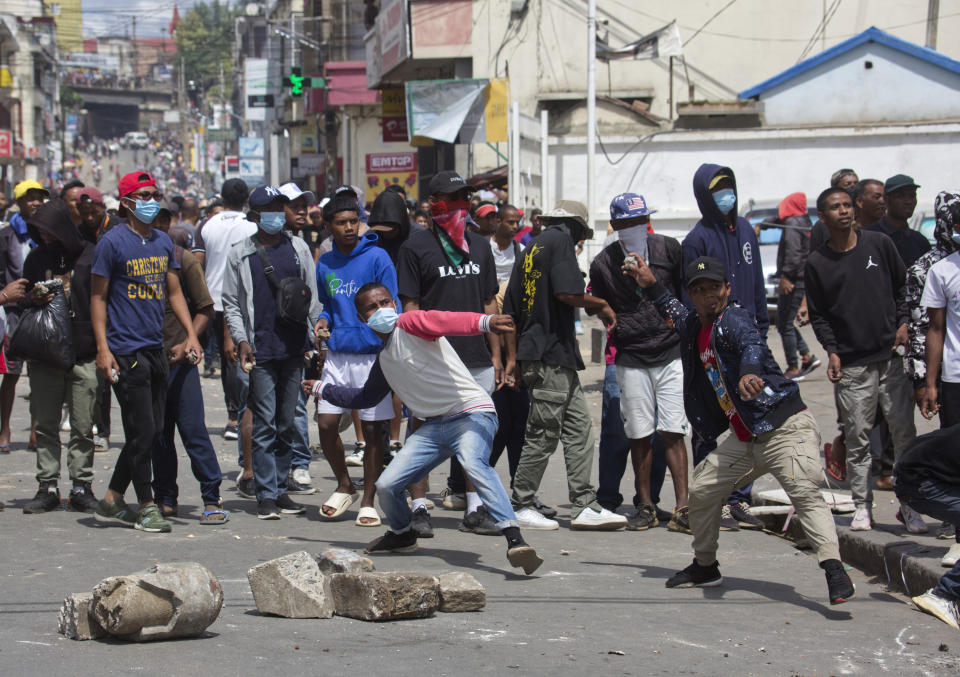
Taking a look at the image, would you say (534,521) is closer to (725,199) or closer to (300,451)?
(300,451)

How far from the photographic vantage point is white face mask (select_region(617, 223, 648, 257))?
741 cm

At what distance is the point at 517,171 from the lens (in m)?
21.2

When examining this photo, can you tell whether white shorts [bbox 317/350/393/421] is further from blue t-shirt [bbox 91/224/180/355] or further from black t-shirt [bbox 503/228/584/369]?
blue t-shirt [bbox 91/224/180/355]

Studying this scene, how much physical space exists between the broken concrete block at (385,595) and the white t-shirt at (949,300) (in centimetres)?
304

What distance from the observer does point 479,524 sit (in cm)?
734

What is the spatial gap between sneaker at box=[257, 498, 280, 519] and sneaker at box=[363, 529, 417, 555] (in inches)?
44.7

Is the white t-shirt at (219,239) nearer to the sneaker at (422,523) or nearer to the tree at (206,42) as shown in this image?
the sneaker at (422,523)

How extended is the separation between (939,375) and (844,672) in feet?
7.75

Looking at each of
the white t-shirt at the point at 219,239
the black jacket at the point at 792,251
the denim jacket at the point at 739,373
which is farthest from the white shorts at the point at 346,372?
the black jacket at the point at 792,251

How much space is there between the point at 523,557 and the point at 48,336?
3513 mm

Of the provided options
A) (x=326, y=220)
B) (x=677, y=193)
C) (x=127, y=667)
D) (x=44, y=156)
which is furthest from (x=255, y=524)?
(x=44, y=156)

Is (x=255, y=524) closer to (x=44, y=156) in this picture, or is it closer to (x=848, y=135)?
(x=848, y=135)

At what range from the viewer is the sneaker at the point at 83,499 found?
25.2 ft

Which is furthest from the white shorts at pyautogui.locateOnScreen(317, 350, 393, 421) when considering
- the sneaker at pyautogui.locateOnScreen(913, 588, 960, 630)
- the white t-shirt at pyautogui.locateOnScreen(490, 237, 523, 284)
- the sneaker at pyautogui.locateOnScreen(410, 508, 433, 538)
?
the white t-shirt at pyautogui.locateOnScreen(490, 237, 523, 284)
